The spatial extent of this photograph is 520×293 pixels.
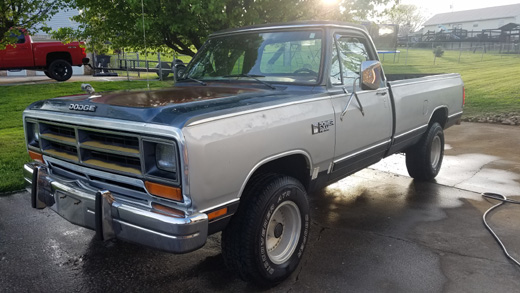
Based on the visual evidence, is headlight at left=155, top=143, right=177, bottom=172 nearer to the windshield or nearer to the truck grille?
the truck grille

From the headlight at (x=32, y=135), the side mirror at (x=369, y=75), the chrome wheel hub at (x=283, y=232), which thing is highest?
the side mirror at (x=369, y=75)

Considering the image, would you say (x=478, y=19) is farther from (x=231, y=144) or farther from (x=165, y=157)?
(x=165, y=157)

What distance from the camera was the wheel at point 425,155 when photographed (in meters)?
5.62

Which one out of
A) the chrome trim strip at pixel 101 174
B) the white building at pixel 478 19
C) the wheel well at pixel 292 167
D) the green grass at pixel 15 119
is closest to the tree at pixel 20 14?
the green grass at pixel 15 119

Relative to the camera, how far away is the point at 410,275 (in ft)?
11.0

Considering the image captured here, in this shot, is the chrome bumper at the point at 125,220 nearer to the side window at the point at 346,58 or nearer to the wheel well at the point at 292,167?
the wheel well at the point at 292,167

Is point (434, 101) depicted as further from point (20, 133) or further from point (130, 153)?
point (20, 133)

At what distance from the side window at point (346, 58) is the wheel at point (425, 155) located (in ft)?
5.47

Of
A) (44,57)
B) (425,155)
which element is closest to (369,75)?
(425,155)

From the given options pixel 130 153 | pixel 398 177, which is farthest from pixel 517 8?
pixel 130 153

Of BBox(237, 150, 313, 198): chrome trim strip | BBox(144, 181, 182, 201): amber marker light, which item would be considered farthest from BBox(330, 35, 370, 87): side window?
BBox(144, 181, 182, 201): amber marker light

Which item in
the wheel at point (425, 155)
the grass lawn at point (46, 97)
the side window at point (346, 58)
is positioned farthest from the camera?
the grass lawn at point (46, 97)

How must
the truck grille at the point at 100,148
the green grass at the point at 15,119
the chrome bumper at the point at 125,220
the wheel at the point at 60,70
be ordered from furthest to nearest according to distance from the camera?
the wheel at the point at 60,70, the green grass at the point at 15,119, the truck grille at the point at 100,148, the chrome bumper at the point at 125,220

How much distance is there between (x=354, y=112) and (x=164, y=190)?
1.97 m
